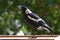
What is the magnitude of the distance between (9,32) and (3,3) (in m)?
0.40

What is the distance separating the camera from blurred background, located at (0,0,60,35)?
14.9ft

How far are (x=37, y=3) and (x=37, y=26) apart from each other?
5.44 ft

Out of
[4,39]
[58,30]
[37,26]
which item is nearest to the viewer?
[4,39]

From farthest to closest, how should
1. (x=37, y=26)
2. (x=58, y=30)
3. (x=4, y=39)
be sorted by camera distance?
(x=58, y=30) → (x=37, y=26) → (x=4, y=39)

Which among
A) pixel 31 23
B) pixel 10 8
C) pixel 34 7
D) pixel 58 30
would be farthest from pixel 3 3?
pixel 31 23

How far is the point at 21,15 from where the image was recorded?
15.0 ft

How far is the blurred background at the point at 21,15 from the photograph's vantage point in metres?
4.55

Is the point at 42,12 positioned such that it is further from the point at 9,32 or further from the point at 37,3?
the point at 9,32

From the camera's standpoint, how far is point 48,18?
4629mm

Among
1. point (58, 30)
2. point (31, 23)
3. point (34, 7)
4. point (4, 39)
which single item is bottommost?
point (4, 39)

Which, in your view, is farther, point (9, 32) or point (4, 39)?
point (9, 32)

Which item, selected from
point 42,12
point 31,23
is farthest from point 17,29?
point 31,23

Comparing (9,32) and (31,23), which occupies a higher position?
(9,32)

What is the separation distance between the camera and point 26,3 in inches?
182
